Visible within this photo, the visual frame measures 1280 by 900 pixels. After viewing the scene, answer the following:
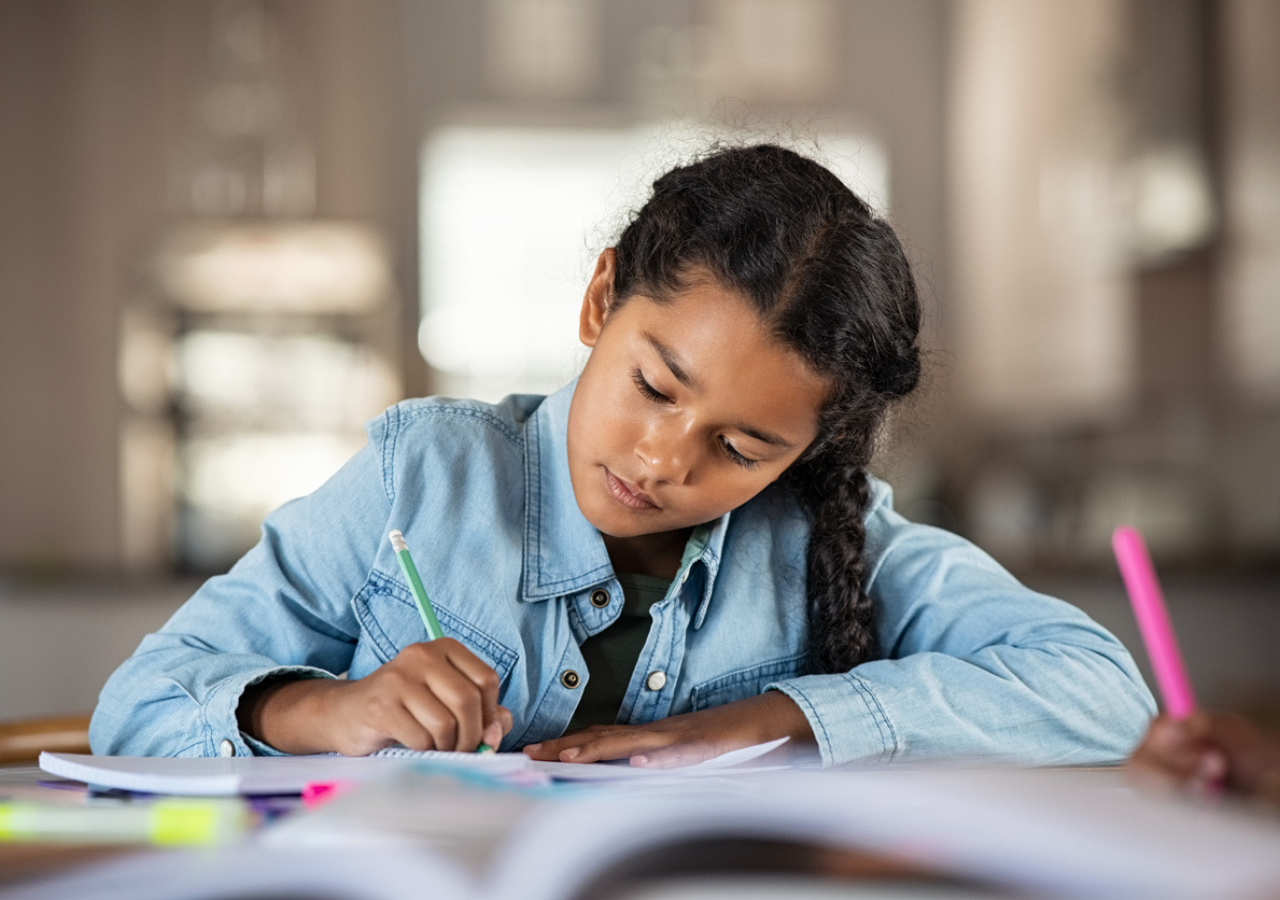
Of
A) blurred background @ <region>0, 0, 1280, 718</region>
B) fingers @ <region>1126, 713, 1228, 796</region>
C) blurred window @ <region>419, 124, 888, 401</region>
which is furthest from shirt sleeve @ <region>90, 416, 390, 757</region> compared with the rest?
blurred window @ <region>419, 124, 888, 401</region>

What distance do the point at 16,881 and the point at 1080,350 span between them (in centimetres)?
402

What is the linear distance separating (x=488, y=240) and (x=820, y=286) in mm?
3559

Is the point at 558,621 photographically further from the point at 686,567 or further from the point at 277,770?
the point at 277,770

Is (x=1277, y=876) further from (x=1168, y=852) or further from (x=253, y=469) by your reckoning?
(x=253, y=469)

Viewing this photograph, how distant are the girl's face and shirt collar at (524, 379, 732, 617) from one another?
0.12 feet

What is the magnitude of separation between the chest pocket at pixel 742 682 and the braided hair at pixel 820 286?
2 centimetres

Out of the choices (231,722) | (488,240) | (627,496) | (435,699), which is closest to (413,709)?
(435,699)

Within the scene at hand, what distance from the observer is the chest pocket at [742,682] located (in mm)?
909

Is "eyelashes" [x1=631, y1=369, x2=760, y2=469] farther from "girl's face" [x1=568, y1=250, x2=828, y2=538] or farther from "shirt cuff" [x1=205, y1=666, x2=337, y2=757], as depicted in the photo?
"shirt cuff" [x1=205, y1=666, x2=337, y2=757]

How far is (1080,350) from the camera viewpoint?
4.01m

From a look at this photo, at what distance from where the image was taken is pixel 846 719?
2.58ft

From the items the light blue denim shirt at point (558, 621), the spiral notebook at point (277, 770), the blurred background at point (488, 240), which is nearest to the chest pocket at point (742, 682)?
the light blue denim shirt at point (558, 621)

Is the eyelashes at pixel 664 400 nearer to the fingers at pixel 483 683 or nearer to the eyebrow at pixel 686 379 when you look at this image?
the eyebrow at pixel 686 379

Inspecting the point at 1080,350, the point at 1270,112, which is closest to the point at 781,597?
the point at 1270,112
